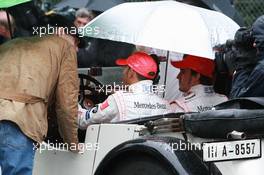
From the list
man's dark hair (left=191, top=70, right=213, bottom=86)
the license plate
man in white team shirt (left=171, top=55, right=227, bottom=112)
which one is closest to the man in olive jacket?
man in white team shirt (left=171, top=55, right=227, bottom=112)

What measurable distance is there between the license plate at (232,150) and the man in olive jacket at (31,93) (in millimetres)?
1301

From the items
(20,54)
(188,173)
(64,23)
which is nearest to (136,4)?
(64,23)

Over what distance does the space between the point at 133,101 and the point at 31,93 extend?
78 centimetres

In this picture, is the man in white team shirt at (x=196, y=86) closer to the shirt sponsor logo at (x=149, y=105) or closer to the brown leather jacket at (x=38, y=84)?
the shirt sponsor logo at (x=149, y=105)

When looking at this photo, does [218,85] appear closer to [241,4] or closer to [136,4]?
[136,4]

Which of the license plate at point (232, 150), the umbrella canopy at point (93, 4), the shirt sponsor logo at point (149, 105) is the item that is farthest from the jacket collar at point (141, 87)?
the umbrella canopy at point (93, 4)

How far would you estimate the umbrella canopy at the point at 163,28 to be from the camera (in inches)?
218

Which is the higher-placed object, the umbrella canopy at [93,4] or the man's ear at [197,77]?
the man's ear at [197,77]

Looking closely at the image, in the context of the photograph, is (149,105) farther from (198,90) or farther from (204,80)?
(204,80)

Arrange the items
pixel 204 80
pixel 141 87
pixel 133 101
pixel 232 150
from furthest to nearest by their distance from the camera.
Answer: pixel 204 80, pixel 141 87, pixel 133 101, pixel 232 150

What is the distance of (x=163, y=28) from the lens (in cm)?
567

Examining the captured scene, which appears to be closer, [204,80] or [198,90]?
[198,90]

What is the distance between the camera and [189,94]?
18.4ft

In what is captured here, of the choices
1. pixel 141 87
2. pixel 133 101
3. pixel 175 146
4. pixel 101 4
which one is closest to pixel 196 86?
pixel 141 87
